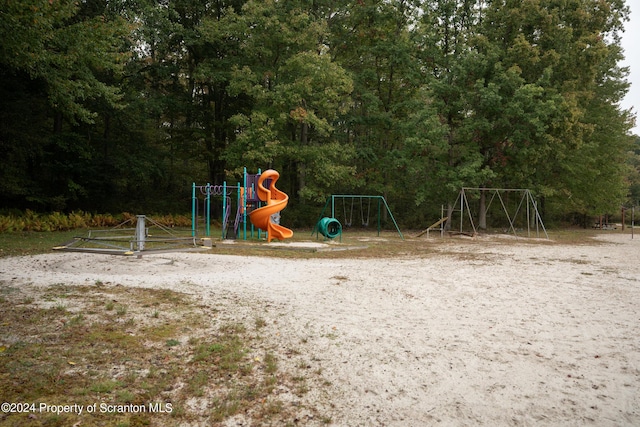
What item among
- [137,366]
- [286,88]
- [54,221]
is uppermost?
[286,88]

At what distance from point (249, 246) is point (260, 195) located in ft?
8.91

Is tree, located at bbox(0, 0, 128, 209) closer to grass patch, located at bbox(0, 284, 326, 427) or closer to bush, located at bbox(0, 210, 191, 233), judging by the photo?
bush, located at bbox(0, 210, 191, 233)

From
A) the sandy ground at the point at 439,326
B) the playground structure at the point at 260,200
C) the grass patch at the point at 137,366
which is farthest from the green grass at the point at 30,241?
the grass patch at the point at 137,366

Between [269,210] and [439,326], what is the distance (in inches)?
417

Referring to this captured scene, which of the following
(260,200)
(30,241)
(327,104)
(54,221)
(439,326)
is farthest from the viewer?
(327,104)

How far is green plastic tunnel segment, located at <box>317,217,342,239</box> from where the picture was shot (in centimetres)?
1665

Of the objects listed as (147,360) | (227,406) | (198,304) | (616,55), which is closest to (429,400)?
(227,406)

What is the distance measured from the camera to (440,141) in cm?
2239

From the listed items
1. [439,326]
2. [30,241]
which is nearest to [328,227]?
[30,241]

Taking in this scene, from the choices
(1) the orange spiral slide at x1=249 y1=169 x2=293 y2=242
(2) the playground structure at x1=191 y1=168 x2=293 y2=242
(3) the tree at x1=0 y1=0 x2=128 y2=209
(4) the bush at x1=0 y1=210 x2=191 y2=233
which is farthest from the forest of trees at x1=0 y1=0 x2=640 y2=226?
(1) the orange spiral slide at x1=249 y1=169 x2=293 y2=242

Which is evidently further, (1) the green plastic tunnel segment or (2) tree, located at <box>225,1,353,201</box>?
(2) tree, located at <box>225,1,353,201</box>

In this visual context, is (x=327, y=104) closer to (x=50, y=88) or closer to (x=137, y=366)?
(x=50, y=88)

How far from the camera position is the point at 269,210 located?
50.4 feet

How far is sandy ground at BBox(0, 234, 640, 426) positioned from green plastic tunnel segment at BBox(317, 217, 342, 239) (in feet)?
18.5
